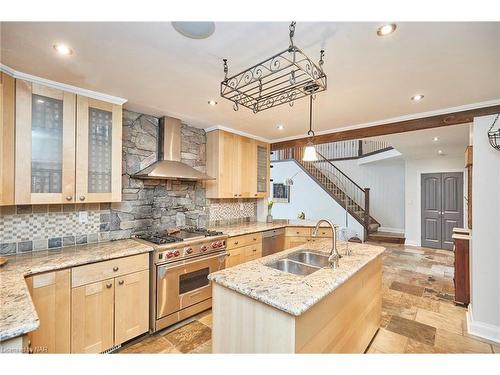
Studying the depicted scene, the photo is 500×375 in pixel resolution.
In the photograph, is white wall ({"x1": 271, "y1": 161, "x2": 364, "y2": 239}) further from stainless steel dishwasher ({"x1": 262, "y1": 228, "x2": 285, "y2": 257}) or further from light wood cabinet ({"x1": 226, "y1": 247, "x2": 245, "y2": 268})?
light wood cabinet ({"x1": 226, "y1": 247, "x2": 245, "y2": 268})

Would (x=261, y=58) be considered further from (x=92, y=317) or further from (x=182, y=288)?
(x=92, y=317)

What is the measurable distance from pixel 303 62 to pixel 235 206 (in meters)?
2.91

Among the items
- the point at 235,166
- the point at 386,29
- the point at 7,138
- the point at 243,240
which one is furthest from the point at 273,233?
the point at 7,138

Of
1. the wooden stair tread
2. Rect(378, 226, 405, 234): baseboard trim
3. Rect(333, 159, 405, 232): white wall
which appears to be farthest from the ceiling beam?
Rect(378, 226, 405, 234): baseboard trim

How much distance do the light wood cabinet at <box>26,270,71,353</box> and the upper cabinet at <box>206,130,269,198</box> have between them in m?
2.12

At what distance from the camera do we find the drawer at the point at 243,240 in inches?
130

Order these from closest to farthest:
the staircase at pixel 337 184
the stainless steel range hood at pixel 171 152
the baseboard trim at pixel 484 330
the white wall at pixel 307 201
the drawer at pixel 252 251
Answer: the baseboard trim at pixel 484 330, the stainless steel range hood at pixel 171 152, the drawer at pixel 252 251, the white wall at pixel 307 201, the staircase at pixel 337 184

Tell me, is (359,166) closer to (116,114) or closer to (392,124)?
(392,124)

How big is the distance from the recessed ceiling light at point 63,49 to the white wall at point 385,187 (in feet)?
26.5

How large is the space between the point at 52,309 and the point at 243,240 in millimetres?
2183

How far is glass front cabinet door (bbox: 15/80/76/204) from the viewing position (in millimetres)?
2002

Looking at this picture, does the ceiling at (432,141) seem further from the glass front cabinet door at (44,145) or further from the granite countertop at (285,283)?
the glass front cabinet door at (44,145)

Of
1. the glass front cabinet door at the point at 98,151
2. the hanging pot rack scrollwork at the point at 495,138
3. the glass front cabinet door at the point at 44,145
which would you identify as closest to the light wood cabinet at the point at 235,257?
the glass front cabinet door at the point at 98,151

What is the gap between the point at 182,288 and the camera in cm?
272
